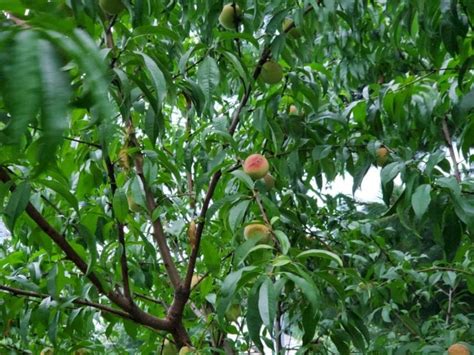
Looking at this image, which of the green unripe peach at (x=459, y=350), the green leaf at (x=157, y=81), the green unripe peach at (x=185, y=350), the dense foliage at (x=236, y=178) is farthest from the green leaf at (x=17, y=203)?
the green unripe peach at (x=459, y=350)

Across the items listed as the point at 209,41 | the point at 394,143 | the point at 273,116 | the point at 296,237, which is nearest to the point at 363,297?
the point at 296,237

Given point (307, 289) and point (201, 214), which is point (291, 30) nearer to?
point (201, 214)

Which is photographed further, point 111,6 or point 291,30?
point 291,30

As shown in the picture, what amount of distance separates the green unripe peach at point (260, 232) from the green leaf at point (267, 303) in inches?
6.8

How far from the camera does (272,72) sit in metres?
1.11

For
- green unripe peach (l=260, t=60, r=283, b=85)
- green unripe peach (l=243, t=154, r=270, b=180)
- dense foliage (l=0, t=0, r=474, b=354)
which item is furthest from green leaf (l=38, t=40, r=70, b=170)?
green unripe peach (l=260, t=60, r=283, b=85)

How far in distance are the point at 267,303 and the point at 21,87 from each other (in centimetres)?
47

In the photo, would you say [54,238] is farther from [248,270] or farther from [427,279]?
[427,279]

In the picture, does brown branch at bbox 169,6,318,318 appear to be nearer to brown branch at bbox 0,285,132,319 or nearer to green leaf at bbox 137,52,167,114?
brown branch at bbox 0,285,132,319

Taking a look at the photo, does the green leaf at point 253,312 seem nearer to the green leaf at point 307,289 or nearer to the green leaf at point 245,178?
the green leaf at point 307,289

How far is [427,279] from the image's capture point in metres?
1.52

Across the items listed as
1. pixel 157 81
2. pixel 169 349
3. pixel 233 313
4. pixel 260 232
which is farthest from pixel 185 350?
pixel 157 81

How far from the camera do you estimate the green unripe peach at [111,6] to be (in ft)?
2.88

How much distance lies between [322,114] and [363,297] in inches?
16.8
